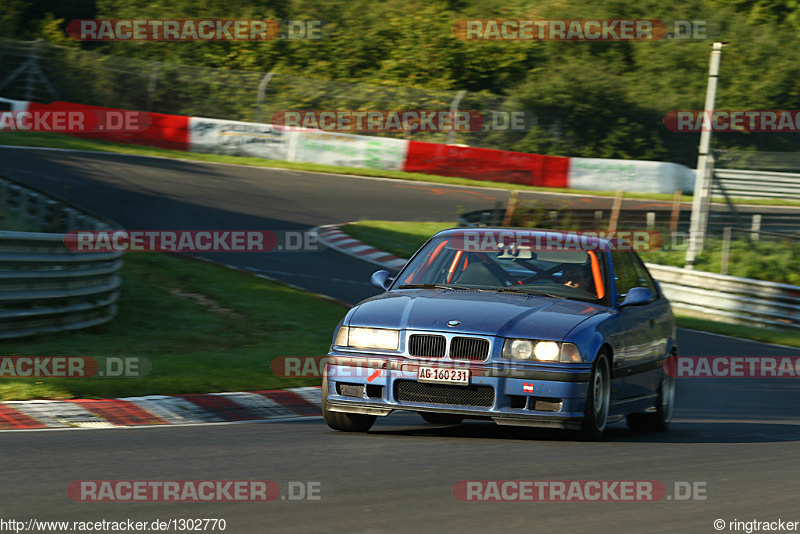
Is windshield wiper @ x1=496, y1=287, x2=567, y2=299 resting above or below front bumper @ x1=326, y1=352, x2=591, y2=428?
above

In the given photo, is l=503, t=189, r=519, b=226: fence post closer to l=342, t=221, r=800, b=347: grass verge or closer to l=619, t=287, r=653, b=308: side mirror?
l=342, t=221, r=800, b=347: grass verge

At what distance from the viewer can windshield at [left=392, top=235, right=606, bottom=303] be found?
8.10m

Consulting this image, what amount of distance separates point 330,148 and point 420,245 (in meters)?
9.73

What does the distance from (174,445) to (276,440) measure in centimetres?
66

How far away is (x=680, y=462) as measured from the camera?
6.86 metres

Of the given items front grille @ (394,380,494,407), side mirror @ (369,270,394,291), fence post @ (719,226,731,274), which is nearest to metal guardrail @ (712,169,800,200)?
fence post @ (719,226,731,274)

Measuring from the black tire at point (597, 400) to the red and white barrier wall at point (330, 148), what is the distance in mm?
24793

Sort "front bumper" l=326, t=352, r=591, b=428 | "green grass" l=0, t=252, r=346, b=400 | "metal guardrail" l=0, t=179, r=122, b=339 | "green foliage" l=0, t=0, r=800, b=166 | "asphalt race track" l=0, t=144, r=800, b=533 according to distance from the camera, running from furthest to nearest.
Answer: "green foliage" l=0, t=0, r=800, b=166, "metal guardrail" l=0, t=179, r=122, b=339, "green grass" l=0, t=252, r=346, b=400, "front bumper" l=326, t=352, r=591, b=428, "asphalt race track" l=0, t=144, r=800, b=533

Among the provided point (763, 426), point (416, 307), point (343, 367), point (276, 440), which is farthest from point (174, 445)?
point (763, 426)

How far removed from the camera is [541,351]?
7.11m

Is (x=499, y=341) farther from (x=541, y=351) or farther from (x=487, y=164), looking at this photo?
(x=487, y=164)

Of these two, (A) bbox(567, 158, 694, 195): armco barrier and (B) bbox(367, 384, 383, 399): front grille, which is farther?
(A) bbox(567, 158, 694, 195): armco barrier

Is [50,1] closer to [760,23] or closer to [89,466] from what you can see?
[760,23]

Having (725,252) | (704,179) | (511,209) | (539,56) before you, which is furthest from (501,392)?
(539,56)
